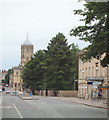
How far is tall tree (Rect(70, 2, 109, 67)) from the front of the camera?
80.7ft

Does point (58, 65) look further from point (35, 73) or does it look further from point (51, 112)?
point (51, 112)

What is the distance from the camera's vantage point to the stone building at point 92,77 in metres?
53.4

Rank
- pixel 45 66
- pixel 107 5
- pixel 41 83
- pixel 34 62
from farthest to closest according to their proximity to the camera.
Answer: pixel 34 62
pixel 41 83
pixel 45 66
pixel 107 5

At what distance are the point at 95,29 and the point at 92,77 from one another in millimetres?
28019

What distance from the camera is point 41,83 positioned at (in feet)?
285

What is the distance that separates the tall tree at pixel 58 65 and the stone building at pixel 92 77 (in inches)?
253

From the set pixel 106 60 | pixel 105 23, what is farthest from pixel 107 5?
pixel 106 60

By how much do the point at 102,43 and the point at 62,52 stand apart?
51455 millimetres

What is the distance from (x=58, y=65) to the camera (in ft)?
251

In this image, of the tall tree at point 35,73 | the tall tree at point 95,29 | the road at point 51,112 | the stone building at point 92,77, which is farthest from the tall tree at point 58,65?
the tall tree at point 95,29

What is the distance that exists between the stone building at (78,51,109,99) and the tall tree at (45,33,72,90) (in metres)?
6.42

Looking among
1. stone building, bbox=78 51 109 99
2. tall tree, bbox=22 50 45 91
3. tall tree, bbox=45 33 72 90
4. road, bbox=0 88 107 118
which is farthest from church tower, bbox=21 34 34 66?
road, bbox=0 88 107 118

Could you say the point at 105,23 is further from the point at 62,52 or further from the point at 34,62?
the point at 34,62

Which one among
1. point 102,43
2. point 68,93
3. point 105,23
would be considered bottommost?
point 68,93
